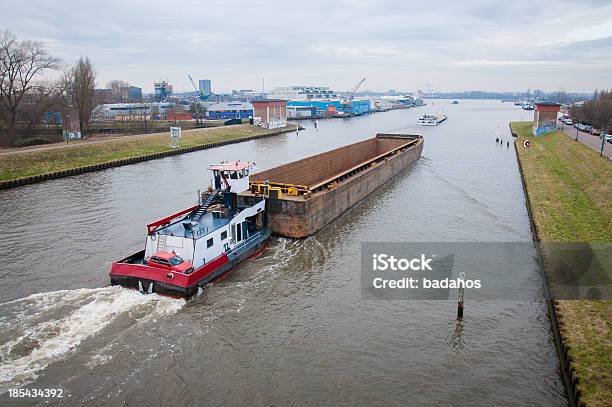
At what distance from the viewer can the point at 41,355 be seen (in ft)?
40.4

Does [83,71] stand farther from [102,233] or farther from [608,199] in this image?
[608,199]

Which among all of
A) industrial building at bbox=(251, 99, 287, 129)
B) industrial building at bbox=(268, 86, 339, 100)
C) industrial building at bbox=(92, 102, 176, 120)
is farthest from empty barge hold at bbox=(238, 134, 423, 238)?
industrial building at bbox=(268, 86, 339, 100)

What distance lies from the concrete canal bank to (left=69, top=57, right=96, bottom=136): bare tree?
51.4 feet

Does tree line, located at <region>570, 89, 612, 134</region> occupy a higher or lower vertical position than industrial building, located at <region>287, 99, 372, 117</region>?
lower

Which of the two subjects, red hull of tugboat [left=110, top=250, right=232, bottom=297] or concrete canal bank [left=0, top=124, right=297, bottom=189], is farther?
concrete canal bank [left=0, top=124, right=297, bottom=189]

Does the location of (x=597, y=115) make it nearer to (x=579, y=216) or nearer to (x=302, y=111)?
(x=579, y=216)

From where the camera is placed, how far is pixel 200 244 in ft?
53.9

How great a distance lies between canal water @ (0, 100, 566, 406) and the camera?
37.2 ft

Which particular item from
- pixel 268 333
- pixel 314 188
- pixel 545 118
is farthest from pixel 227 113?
pixel 268 333

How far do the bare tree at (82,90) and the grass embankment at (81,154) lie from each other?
1570 cm

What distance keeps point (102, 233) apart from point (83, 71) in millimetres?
53133

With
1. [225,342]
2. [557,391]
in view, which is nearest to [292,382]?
[225,342]

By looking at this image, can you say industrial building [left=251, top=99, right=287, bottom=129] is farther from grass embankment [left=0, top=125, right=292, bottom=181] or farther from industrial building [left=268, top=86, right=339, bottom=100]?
industrial building [left=268, top=86, right=339, bottom=100]

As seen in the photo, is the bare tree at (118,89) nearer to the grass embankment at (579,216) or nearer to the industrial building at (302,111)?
the industrial building at (302,111)
